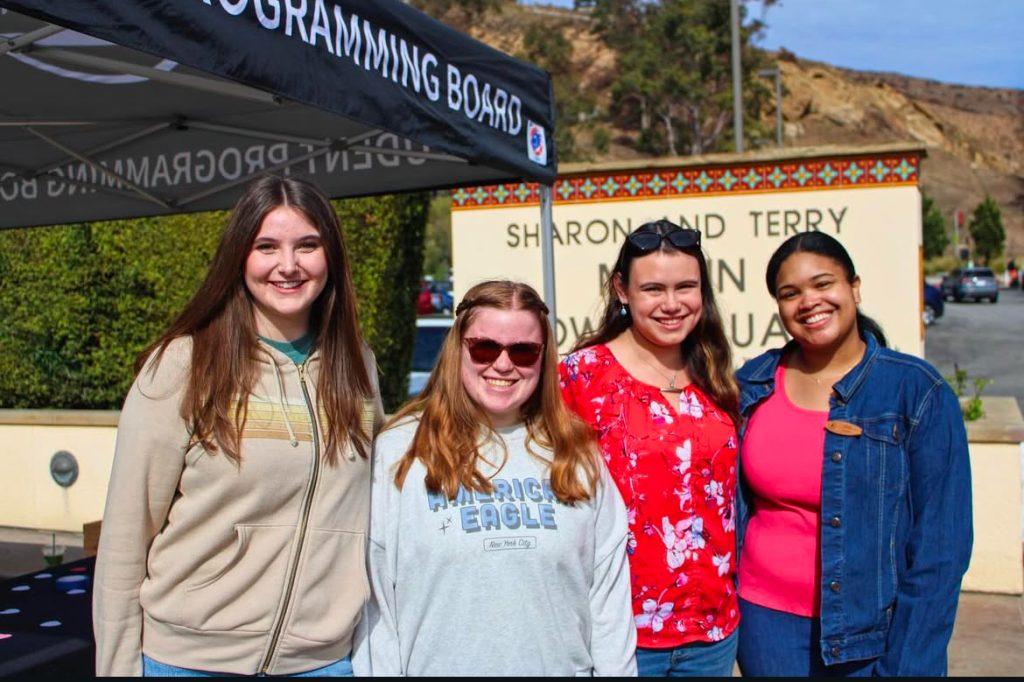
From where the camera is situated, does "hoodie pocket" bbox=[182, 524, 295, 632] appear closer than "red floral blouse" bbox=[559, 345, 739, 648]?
Yes

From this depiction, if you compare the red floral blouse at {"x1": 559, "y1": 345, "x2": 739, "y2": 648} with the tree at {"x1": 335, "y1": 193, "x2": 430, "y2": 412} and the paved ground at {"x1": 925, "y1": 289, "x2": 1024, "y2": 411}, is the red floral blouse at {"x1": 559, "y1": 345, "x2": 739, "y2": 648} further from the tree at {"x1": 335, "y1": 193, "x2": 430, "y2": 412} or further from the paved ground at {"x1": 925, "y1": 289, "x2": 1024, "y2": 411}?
the paved ground at {"x1": 925, "y1": 289, "x2": 1024, "y2": 411}

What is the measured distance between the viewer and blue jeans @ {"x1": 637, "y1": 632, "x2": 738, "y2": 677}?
2.44 meters

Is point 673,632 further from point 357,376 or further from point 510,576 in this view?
point 357,376

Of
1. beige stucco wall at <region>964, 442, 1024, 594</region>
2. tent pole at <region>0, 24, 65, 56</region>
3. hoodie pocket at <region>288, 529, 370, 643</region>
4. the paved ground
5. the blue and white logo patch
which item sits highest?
tent pole at <region>0, 24, 65, 56</region>

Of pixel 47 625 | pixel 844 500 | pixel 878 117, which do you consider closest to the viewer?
pixel 844 500

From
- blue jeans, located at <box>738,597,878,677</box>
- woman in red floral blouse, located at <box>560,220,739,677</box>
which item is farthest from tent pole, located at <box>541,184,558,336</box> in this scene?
blue jeans, located at <box>738,597,878,677</box>

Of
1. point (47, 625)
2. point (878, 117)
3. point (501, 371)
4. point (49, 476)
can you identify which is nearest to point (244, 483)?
point (501, 371)

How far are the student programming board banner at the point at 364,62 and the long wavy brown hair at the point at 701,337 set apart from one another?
0.91 m

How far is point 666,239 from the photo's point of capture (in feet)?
A: 8.41

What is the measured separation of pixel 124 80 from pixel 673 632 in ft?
9.18

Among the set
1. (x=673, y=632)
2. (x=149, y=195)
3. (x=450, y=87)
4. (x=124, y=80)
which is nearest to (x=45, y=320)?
(x=149, y=195)

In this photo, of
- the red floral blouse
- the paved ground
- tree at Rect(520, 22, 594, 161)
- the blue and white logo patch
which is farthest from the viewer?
tree at Rect(520, 22, 594, 161)

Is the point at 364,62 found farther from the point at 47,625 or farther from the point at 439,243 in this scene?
the point at 439,243

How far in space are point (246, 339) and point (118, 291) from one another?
5869 mm
